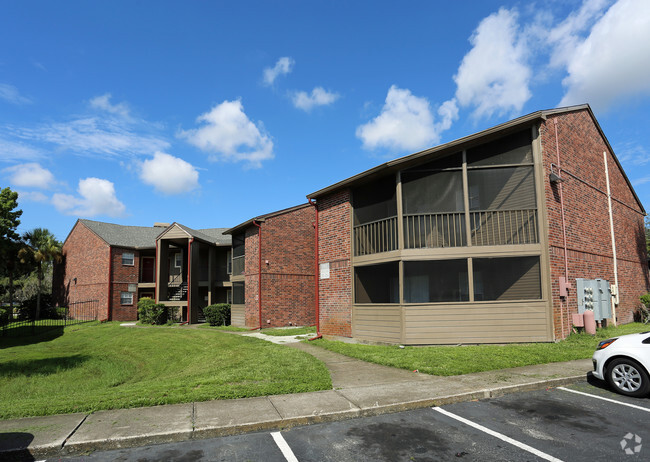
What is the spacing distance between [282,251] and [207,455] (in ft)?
55.2

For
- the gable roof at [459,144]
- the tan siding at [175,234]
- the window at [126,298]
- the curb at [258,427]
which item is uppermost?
the gable roof at [459,144]

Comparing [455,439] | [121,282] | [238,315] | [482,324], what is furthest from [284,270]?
[455,439]

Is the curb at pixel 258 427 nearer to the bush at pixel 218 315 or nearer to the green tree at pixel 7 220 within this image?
the bush at pixel 218 315

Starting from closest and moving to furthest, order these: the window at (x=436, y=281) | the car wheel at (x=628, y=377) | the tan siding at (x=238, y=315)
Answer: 1. the car wheel at (x=628, y=377)
2. the window at (x=436, y=281)
3. the tan siding at (x=238, y=315)

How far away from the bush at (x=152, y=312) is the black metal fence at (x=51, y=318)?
5711 millimetres

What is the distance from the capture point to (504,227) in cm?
1231

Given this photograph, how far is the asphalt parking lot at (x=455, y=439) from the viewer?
4523 millimetres

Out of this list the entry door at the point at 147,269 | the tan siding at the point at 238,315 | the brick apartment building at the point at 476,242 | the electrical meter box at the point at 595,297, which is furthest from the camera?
the entry door at the point at 147,269

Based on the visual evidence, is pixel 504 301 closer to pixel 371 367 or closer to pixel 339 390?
pixel 371 367

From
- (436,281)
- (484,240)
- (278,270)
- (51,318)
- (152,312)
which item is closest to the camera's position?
(484,240)

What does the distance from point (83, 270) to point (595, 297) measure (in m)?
31.7

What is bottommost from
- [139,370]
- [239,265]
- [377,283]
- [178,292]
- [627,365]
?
[139,370]

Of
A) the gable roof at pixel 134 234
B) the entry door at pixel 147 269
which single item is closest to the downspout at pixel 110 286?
the gable roof at pixel 134 234

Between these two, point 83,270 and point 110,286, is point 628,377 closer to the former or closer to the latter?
point 110,286
